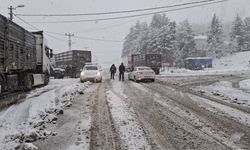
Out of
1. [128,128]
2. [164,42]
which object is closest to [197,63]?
[164,42]

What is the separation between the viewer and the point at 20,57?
65.1 ft

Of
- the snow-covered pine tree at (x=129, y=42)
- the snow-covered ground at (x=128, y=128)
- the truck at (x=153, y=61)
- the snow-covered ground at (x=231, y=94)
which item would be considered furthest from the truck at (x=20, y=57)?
the snow-covered pine tree at (x=129, y=42)

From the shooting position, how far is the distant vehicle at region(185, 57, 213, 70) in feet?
273

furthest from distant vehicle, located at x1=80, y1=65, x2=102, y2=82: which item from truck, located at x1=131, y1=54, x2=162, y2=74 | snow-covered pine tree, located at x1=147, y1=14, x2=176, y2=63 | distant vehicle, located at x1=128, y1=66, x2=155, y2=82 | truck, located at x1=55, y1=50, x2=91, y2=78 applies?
snow-covered pine tree, located at x1=147, y1=14, x2=176, y2=63

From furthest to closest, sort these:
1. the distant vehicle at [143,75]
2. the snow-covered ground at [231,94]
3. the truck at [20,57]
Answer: the distant vehicle at [143,75]
the truck at [20,57]
the snow-covered ground at [231,94]

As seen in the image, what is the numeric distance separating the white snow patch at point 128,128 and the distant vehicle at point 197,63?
71.9 metres

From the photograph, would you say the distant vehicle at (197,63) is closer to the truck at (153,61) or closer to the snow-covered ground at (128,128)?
the truck at (153,61)

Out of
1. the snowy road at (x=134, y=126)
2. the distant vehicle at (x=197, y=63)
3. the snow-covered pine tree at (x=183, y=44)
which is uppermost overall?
the snow-covered pine tree at (x=183, y=44)

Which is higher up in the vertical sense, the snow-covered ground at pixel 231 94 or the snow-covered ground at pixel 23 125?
the snow-covered ground at pixel 231 94

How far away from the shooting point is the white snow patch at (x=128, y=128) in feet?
24.5

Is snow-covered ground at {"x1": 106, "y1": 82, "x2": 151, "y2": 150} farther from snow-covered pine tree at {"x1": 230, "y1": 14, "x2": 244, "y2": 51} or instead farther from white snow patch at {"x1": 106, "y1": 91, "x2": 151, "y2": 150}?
snow-covered pine tree at {"x1": 230, "y1": 14, "x2": 244, "y2": 51}

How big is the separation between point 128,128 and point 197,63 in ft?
251

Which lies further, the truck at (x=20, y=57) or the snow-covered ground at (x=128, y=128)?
the truck at (x=20, y=57)

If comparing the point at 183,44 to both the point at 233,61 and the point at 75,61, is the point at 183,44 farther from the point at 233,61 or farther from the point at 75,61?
the point at 75,61
